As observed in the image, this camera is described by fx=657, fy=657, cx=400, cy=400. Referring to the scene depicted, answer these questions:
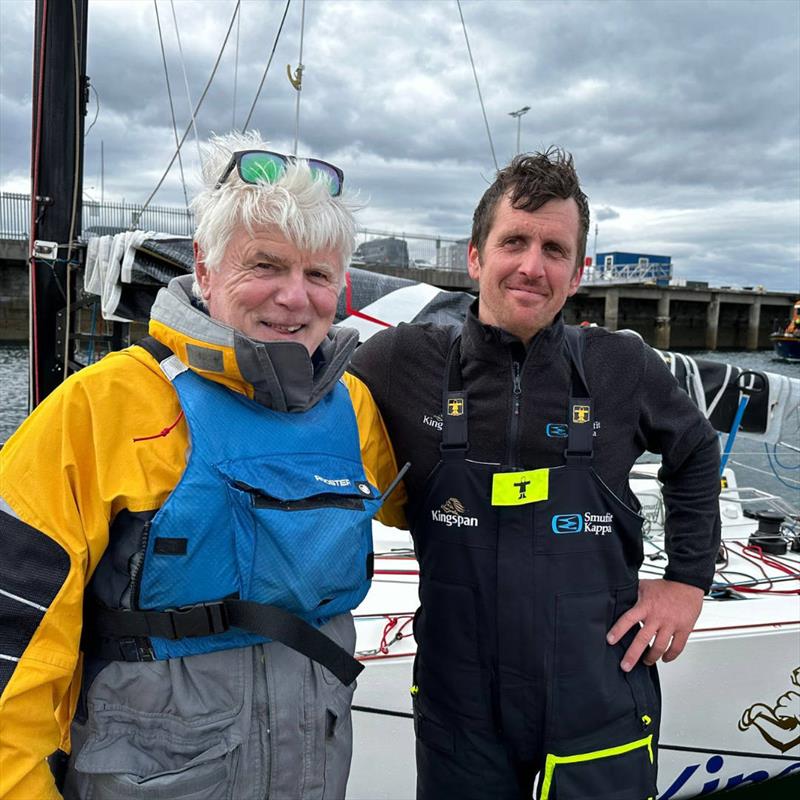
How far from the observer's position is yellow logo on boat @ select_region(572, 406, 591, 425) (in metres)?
1.62

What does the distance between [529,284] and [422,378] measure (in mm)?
364

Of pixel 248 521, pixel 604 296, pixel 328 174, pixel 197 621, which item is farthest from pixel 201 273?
pixel 604 296

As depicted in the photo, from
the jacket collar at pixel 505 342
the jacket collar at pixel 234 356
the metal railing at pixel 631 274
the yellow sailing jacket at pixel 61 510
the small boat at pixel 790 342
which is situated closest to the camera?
the yellow sailing jacket at pixel 61 510

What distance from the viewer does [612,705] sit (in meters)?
1.60

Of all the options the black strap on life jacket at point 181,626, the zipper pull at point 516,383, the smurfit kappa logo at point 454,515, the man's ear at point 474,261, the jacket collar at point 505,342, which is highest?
the man's ear at point 474,261

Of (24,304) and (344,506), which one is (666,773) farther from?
(24,304)

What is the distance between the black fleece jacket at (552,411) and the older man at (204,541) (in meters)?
0.40

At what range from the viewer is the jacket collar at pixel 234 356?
47.9 inches

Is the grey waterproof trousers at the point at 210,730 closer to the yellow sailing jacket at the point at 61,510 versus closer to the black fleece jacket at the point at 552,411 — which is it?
the yellow sailing jacket at the point at 61,510

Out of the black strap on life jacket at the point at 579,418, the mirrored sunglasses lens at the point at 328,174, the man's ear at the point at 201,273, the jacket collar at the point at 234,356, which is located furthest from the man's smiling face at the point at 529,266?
the man's ear at the point at 201,273

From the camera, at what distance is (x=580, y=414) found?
1.63 meters

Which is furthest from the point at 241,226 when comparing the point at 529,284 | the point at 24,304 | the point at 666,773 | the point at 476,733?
the point at 24,304

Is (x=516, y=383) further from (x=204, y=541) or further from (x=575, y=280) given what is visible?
(x=204, y=541)

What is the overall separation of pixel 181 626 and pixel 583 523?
95cm
